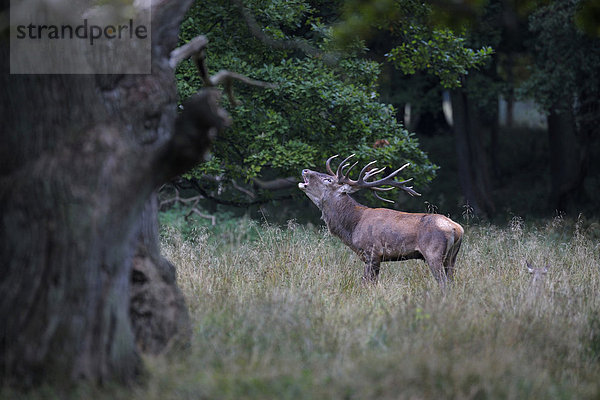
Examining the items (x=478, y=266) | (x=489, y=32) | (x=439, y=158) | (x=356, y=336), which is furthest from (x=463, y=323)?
(x=439, y=158)

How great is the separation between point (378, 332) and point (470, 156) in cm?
1266

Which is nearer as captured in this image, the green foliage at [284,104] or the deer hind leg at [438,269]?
the deer hind leg at [438,269]

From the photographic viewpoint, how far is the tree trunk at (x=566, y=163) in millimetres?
17391

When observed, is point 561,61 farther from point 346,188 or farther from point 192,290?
point 192,290

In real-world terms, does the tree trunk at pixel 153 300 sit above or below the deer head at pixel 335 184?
below

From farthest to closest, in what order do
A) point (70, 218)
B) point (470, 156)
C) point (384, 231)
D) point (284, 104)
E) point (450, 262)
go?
point (470, 156) → point (284, 104) → point (384, 231) → point (450, 262) → point (70, 218)

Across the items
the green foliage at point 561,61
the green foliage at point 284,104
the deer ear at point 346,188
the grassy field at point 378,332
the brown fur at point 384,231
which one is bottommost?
the grassy field at point 378,332

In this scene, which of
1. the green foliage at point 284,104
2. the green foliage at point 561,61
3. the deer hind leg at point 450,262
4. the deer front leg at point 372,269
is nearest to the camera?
the deer hind leg at point 450,262

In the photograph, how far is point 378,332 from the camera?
5.66 m

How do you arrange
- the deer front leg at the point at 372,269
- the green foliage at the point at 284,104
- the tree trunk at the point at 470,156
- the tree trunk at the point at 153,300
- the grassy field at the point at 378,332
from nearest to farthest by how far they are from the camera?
1. the grassy field at the point at 378,332
2. the tree trunk at the point at 153,300
3. the deer front leg at the point at 372,269
4. the green foliage at the point at 284,104
5. the tree trunk at the point at 470,156

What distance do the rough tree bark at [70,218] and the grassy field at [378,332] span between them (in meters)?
0.42

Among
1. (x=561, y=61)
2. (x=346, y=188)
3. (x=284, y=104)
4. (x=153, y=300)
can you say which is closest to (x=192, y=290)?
(x=153, y=300)

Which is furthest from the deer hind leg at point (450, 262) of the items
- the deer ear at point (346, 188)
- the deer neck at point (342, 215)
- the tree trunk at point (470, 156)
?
the tree trunk at point (470, 156)

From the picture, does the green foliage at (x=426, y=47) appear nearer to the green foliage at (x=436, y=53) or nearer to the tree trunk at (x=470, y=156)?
the green foliage at (x=436, y=53)
